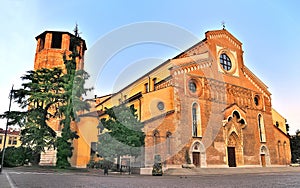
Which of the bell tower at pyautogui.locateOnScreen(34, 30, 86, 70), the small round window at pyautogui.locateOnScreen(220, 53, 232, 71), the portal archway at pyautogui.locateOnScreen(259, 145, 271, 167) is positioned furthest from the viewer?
the bell tower at pyautogui.locateOnScreen(34, 30, 86, 70)

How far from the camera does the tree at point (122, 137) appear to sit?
2191 centimetres

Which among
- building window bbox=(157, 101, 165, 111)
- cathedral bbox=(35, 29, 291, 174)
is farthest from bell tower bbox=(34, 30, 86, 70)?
building window bbox=(157, 101, 165, 111)

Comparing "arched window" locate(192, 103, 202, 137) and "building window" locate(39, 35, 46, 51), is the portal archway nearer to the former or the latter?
"arched window" locate(192, 103, 202, 137)

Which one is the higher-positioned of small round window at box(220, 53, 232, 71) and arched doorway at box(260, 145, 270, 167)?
small round window at box(220, 53, 232, 71)

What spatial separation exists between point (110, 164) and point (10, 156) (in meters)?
15.3

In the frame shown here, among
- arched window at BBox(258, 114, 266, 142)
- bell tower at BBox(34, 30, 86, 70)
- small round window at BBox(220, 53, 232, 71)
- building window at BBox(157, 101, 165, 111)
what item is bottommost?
arched window at BBox(258, 114, 266, 142)

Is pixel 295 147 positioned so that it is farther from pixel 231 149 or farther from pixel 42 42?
pixel 42 42

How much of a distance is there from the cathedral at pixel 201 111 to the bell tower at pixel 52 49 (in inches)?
5.3

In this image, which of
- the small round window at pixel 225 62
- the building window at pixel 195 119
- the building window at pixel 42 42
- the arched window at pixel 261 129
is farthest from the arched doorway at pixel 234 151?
the building window at pixel 42 42

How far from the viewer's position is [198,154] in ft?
87.8

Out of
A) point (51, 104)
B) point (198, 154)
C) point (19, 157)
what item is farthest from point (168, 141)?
point (19, 157)

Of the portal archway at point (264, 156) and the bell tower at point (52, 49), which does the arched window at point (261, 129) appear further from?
the bell tower at point (52, 49)

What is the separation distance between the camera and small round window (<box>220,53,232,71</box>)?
32625 mm

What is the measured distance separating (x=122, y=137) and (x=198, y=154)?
945 cm
